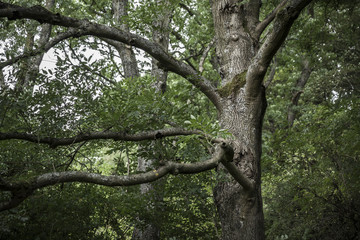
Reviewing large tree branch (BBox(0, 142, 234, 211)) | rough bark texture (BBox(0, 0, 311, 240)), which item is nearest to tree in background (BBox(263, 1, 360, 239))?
rough bark texture (BBox(0, 0, 311, 240))

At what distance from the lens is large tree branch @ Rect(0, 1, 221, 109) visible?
11.6 feet

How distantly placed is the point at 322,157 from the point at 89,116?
20.6 ft

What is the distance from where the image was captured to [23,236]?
12.0ft

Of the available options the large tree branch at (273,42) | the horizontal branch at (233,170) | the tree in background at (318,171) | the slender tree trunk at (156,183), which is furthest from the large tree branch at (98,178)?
the tree in background at (318,171)

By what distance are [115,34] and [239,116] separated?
2.17 meters

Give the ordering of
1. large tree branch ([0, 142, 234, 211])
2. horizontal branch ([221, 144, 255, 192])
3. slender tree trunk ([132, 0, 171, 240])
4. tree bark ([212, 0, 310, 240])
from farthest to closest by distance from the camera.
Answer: slender tree trunk ([132, 0, 171, 240]) → tree bark ([212, 0, 310, 240]) → horizontal branch ([221, 144, 255, 192]) → large tree branch ([0, 142, 234, 211])

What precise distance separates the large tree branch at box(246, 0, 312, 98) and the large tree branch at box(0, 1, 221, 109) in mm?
597

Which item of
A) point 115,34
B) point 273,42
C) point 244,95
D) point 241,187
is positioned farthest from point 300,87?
point 115,34

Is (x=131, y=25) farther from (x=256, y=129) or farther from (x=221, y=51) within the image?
(x=256, y=129)

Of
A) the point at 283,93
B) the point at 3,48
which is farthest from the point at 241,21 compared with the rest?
the point at 283,93

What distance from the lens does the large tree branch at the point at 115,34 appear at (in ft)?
11.6

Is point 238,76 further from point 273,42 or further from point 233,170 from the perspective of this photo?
point 233,170

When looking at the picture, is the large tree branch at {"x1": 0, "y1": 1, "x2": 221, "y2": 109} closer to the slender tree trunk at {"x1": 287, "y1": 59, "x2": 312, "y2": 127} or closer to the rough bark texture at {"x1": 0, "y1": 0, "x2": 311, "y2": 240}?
the rough bark texture at {"x1": 0, "y1": 0, "x2": 311, "y2": 240}

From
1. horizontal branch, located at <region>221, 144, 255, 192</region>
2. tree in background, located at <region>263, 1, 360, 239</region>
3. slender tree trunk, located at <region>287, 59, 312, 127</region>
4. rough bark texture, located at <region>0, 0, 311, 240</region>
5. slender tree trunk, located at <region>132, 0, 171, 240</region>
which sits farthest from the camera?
slender tree trunk, located at <region>287, 59, 312, 127</region>
